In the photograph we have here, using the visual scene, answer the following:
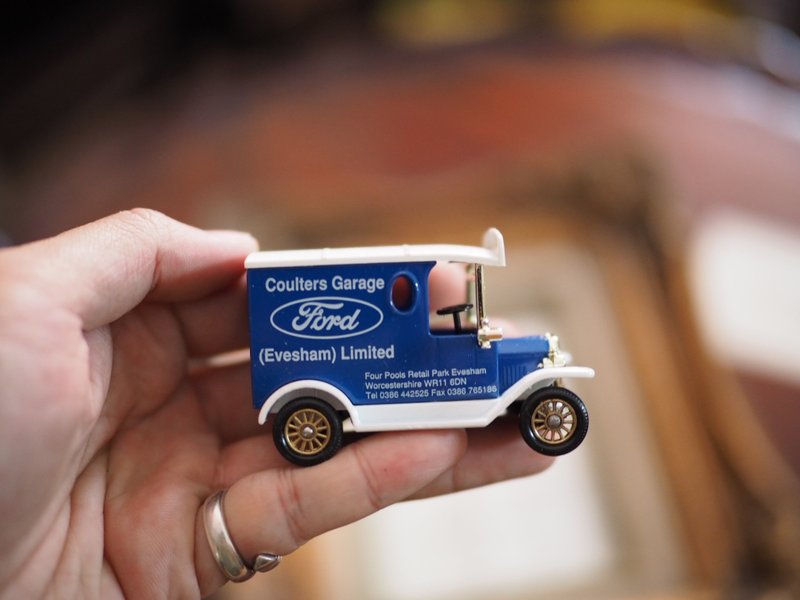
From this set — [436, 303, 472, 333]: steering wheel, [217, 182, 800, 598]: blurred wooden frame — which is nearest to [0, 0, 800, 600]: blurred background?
[217, 182, 800, 598]: blurred wooden frame

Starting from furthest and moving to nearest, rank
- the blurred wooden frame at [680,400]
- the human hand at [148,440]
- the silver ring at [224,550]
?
1. the blurred wooden frame at [680,400]
2. the silver ring at [224,550]
3. the human hand at [148,440]

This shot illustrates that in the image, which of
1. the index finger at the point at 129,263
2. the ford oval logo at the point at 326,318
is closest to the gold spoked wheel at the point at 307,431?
the ford oval logo at the point at 326,318

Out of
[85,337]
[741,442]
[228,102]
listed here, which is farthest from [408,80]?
[85,337]

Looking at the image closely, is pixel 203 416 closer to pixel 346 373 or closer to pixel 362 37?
pixel 346 373

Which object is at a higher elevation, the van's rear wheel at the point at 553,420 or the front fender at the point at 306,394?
the front fender at the point at 306,394

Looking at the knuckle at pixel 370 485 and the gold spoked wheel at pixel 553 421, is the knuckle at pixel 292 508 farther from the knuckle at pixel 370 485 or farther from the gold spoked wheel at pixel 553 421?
the gold spoked wheel at pixel 553 421

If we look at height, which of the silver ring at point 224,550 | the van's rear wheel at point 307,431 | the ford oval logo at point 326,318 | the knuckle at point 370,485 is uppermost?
the ford oval logo at point 326,318
